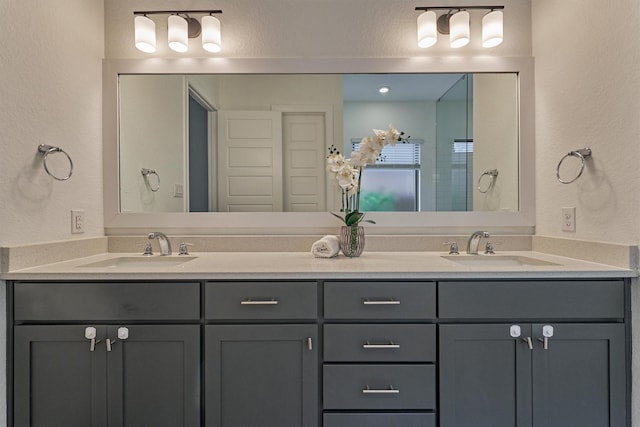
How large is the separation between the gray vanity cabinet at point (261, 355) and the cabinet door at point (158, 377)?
56mm

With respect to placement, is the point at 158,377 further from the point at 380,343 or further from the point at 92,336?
the point at 380,343

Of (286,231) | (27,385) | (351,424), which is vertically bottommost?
(351,424)

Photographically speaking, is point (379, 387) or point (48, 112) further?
point (48, 112)

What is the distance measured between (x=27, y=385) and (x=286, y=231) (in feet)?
3.83

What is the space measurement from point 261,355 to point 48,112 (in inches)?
51.2

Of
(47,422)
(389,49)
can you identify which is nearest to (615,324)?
(389,49)

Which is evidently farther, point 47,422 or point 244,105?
point 244,105

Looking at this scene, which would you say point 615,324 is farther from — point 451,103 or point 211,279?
point 211,279

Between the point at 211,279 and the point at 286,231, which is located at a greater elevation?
the point at 286,231

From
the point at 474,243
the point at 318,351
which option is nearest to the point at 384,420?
the point at 318,351

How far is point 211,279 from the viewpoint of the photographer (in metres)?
1.28

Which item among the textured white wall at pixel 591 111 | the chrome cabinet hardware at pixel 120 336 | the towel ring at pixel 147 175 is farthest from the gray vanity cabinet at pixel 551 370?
the towel ring at pixel 147 175

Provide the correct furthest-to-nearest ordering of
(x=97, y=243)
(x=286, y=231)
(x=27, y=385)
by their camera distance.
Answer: (x=286, y=231), (x=97, y=243), (x=27, y=385)

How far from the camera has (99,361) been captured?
4.09 feet
